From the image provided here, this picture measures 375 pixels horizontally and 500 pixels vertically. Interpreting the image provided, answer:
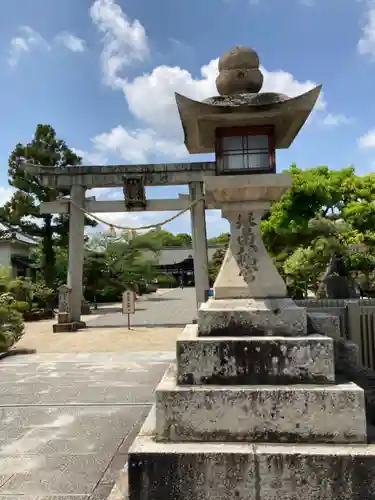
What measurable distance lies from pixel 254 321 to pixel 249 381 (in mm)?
485

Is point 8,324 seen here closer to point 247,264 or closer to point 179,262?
point 247,264

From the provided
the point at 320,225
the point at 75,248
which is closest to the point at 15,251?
the point at 75,248

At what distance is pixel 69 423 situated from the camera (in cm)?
459

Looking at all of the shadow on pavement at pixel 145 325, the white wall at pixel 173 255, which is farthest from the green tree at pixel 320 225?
the white wall at pixel 173 255

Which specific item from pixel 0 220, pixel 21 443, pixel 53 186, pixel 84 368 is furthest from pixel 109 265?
pixel 21 443

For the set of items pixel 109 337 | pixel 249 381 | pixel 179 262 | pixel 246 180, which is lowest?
pixel 109 337

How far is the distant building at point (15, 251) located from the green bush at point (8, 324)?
794 inches

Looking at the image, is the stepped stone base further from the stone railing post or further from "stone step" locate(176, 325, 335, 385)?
the stone railing post

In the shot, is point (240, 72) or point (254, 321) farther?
point (240, 72)

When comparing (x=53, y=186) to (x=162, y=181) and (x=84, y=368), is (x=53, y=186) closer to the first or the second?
(x=162, y=181)

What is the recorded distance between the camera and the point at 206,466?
2.71 m

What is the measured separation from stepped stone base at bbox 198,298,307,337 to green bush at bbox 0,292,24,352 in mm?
7446

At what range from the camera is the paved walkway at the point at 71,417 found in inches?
128

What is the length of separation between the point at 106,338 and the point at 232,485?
10.5 m
